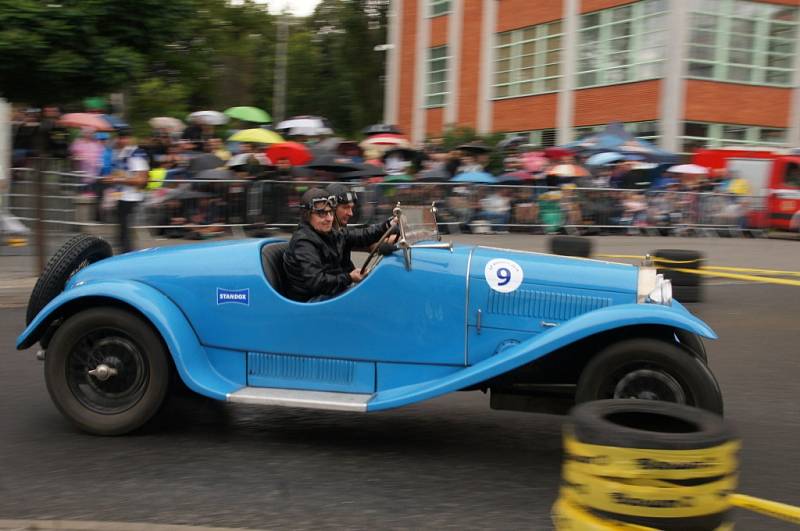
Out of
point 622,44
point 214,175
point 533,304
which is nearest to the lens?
point 533,304

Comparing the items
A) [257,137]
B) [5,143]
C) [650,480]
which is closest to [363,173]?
[257,137]

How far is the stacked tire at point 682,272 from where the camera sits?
10.2 metres

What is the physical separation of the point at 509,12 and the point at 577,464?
33224 millimetres

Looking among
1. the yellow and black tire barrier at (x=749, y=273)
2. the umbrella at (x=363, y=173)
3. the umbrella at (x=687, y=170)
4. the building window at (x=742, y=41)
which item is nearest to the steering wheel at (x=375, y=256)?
the yellow and black tire barrier at (x=749, y=273)

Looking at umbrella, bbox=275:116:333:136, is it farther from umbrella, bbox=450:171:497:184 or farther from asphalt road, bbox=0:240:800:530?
asphalt road, bbox=0:240:800:530

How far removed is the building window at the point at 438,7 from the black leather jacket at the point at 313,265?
34.5m

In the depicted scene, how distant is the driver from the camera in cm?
509

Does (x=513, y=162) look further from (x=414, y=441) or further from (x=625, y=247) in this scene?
(x=414, y=441)

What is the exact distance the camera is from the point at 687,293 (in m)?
10.3

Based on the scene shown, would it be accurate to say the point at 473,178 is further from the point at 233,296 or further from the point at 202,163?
the point at 233,296

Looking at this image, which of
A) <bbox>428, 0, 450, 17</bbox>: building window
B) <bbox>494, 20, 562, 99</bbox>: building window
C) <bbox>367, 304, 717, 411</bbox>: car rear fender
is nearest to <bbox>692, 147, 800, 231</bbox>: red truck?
<bbox>494, 20, 562, 99</bbox>: building window

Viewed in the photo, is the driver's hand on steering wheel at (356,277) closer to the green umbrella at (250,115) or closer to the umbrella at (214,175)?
the umbrella at (214,175)

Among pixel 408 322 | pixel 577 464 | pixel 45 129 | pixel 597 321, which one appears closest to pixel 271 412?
pixel 408 322

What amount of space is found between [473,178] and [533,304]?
11.5m
